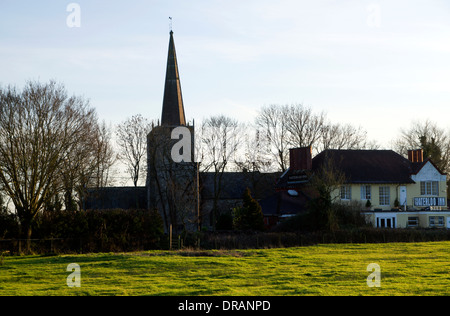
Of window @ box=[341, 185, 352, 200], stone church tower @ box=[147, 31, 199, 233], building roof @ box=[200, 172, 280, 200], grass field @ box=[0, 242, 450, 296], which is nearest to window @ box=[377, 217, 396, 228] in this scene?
window @ box=[341, 185, 352, 200]

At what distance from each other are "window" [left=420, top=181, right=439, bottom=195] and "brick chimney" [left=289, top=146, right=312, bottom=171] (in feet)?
37.5

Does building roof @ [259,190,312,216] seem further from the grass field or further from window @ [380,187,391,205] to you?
the grass field

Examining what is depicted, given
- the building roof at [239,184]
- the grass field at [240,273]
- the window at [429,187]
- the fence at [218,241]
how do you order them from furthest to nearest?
the building roof at [239,184]
the window at [429,187]
the fence at [218,241]
the grass field at [240,273]

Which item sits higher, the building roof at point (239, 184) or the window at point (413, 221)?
the building roof at point (239, 184)

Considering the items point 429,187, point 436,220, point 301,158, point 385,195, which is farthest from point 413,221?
point 301,158

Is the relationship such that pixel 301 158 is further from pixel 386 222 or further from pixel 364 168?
pixel 386 222

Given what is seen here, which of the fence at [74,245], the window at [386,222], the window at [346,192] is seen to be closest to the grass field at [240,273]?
the fence at [74,245]

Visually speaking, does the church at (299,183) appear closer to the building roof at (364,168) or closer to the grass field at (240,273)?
the building roof at (364,168)

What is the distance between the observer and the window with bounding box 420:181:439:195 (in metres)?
57.4

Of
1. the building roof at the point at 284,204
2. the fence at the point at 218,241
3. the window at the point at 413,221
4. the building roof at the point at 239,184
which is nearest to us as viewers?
the fence at the point at 218,241

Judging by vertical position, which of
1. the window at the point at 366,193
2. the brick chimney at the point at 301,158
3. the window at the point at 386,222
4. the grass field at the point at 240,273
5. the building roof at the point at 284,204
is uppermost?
the brick chimney at the point at 301,158

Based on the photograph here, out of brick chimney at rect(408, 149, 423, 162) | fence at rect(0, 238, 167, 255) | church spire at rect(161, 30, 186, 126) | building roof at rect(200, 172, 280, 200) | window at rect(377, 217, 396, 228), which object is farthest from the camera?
building roof at rect(200, 172, 280, 200)

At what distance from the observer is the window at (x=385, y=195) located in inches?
2203
